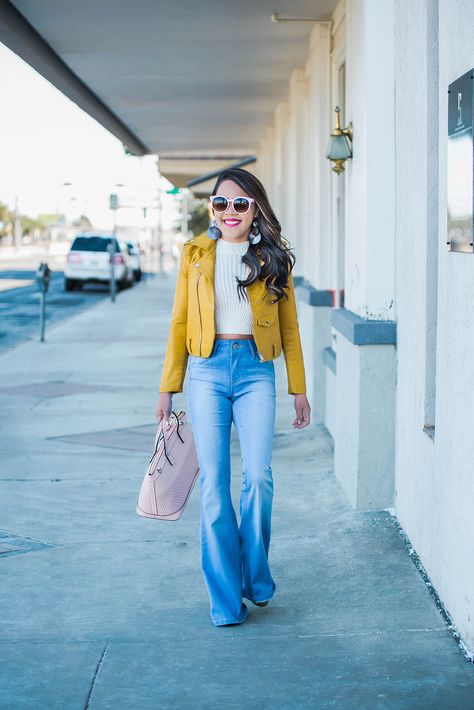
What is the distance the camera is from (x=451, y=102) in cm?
462

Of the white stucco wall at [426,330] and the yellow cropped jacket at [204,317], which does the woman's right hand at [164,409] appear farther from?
the white stucco wall at [426,330]

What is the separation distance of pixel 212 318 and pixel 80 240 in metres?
32.8

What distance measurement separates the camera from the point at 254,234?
484 centimetres

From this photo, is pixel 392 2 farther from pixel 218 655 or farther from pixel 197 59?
pixel 197 59

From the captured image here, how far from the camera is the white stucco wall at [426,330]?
4.45m

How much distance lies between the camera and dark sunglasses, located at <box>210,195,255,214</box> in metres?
4.74

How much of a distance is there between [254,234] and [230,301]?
0.30 m

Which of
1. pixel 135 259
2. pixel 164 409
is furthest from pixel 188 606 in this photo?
pixel 135 259

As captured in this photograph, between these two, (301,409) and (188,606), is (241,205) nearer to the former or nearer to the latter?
(301,409)

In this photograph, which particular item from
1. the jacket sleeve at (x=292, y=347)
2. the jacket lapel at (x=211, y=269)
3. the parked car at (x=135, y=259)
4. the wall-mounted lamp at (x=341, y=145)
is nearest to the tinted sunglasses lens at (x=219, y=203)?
the jacket lapel at (x=211, y=269)

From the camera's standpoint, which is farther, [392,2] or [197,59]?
[197,59]

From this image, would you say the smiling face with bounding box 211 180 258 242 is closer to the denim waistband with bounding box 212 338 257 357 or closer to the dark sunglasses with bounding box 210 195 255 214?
the dark sunglasses with bounding box 210 195 255 214

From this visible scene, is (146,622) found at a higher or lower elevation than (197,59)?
lower

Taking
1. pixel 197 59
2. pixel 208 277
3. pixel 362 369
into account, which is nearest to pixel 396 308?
pixel 362 369
